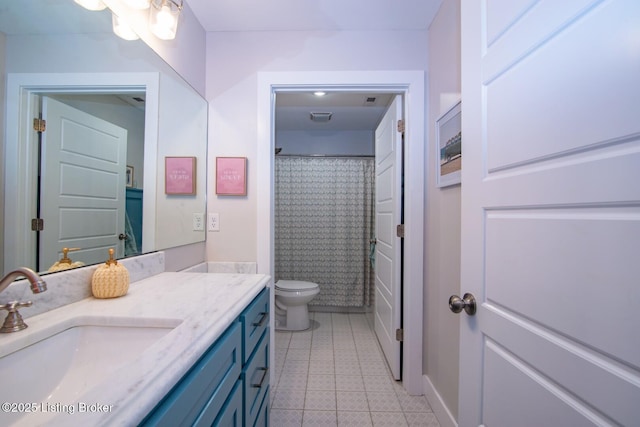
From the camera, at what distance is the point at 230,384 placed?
0.78 metres

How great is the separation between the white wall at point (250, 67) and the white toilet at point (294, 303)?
1017 mm

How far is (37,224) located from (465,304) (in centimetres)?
134

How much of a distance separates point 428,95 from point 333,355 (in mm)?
2094

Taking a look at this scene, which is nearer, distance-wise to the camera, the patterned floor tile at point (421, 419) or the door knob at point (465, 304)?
the door knob at point (465, 304)

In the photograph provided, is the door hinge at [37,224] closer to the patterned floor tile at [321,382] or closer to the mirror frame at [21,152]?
the mirror frame at [21,152]

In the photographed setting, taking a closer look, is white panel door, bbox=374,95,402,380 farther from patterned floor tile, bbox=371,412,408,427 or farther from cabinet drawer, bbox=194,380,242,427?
cabinet drawer, bbox=194,380,242,427

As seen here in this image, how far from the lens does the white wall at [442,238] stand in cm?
134

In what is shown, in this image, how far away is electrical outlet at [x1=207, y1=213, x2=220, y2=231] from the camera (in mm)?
1708

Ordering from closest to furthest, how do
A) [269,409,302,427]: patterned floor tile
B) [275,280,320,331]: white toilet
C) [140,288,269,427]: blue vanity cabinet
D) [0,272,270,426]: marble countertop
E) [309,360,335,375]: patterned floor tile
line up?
[0,272,270,426]: marble countertop < [140,288,269,427]: blue vanity cabinet < [269,409,302,427]: patterned floor tile < [309,360,335,375]: patterned floor tile < [275,280,320,331]: white toilet

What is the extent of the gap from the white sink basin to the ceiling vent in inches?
105

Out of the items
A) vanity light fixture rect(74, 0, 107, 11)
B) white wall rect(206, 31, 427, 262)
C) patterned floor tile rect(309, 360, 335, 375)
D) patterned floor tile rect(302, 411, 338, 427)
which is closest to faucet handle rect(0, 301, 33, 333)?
vanity light fixture rect(74, 0, 107, 11)

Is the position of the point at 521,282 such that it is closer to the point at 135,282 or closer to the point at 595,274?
the point at 595,274

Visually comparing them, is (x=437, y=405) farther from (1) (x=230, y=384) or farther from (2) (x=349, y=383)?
(1) (x=230, y=384)

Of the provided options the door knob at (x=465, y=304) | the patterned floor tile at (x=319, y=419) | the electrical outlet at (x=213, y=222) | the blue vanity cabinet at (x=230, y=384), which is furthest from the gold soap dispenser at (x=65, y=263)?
the patterned floor tile at (x=319, y=419)
